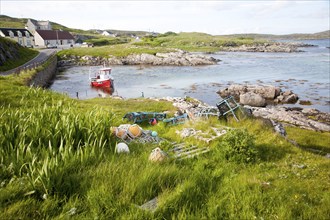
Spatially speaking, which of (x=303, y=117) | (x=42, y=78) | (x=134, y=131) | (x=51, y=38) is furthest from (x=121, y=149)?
(x=51, y=38)

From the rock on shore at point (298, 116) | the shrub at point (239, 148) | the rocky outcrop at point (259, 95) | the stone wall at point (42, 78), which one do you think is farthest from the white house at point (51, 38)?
the shrub at point (239, 148)

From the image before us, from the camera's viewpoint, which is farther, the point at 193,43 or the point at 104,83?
the point at 193,43

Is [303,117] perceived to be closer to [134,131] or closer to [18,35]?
[134,131]

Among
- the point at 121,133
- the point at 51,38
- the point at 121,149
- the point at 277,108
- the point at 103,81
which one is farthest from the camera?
the point at 51,38

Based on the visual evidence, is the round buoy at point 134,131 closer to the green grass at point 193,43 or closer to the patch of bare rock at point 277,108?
the patch of bare rock at point 277,108

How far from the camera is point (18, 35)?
95.4 meters

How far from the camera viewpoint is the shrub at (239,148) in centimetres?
749

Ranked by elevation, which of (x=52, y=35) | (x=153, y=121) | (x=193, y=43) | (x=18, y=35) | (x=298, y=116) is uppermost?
(x=52, y=35)

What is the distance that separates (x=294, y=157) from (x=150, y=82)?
42.4 meters

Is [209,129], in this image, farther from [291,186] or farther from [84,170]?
[84,170]

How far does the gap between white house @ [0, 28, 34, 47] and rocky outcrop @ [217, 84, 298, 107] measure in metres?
87.5

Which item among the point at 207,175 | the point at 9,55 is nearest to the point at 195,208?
the point at 207,175

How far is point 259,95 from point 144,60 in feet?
170

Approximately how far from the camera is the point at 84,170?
503cm
